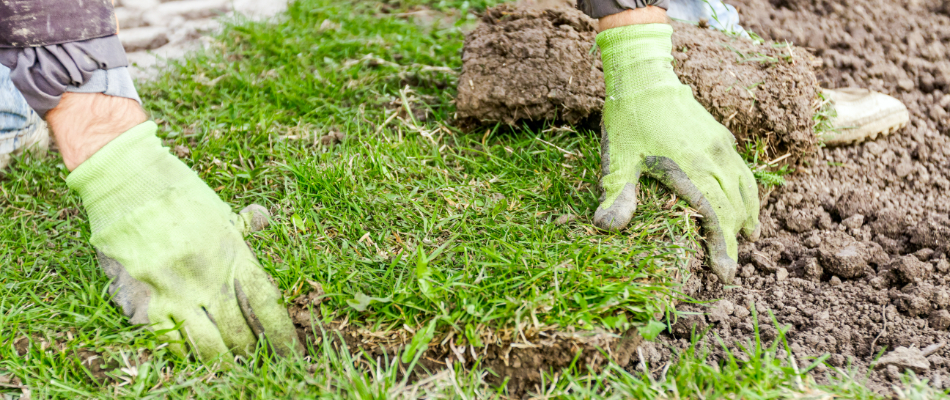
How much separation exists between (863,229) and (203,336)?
7.80ft

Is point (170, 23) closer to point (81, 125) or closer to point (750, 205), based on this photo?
point (81, 125)

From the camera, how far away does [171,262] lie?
1822 mm

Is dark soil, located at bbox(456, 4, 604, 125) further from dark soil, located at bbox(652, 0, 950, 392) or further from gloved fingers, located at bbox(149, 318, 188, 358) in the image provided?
gloved fingers, located at bbox(149, 318, 188, 358)

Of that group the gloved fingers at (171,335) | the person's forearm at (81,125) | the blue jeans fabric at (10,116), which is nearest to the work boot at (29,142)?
the blue jeans fabric at (10,116)

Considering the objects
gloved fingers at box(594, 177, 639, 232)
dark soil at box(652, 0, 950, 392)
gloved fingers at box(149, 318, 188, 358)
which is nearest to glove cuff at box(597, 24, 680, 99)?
gloved fingers at box(594, 177, 639, 232)

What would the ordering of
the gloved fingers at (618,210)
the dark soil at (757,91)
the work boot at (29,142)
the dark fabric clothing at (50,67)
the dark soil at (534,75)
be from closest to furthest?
the dark fabric clothing at (50,67), the gloved fingers at (618,210), the dark soil at (757,91), the dark soil at (534,75), the work boot at (29,142)

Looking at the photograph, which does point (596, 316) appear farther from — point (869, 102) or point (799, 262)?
point (869, 102)

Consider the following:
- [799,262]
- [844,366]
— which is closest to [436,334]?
[844,366]

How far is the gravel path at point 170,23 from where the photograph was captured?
3406 mm

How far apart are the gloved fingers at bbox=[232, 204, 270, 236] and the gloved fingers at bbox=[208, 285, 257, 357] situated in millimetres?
258

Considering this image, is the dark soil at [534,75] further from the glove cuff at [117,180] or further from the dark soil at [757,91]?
the glove cuff at [117,180]

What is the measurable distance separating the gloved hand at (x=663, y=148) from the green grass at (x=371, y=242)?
9cm

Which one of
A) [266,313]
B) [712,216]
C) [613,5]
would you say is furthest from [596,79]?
[266,313]

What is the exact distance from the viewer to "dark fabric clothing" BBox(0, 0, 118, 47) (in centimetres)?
172
